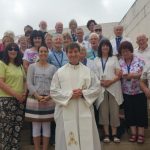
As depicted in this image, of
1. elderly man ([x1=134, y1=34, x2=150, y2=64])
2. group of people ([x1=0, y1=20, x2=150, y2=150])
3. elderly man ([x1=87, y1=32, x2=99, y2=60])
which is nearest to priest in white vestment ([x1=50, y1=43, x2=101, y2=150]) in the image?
group of people ([x1=0, y1=20, x2=150, y2=150])

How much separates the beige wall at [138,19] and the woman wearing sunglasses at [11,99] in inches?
223

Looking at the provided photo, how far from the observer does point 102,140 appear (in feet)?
19.7

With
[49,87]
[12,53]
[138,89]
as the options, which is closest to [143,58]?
[138,89]

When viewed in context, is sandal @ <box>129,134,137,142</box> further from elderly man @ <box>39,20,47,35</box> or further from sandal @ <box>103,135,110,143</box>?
elderly man @ <box>39,20,47,35</box>

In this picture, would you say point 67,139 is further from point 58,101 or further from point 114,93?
point 114,93

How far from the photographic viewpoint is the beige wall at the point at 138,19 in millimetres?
10806

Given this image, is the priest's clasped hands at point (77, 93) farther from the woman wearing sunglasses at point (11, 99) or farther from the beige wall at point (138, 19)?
the beige wall at point (138, 19)

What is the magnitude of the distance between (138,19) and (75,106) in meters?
6.83

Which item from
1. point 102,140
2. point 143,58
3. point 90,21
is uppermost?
point 90,21

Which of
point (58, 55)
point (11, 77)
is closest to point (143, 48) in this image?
point (58, 55)

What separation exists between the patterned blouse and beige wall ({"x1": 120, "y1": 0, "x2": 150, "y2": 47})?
4646 mm

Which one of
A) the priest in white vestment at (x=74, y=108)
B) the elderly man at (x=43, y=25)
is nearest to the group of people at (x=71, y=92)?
the priest in white vestment at (x=74, y=108)

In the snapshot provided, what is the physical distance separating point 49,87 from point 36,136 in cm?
75

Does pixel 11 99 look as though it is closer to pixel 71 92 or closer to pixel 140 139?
pixel 71 92
